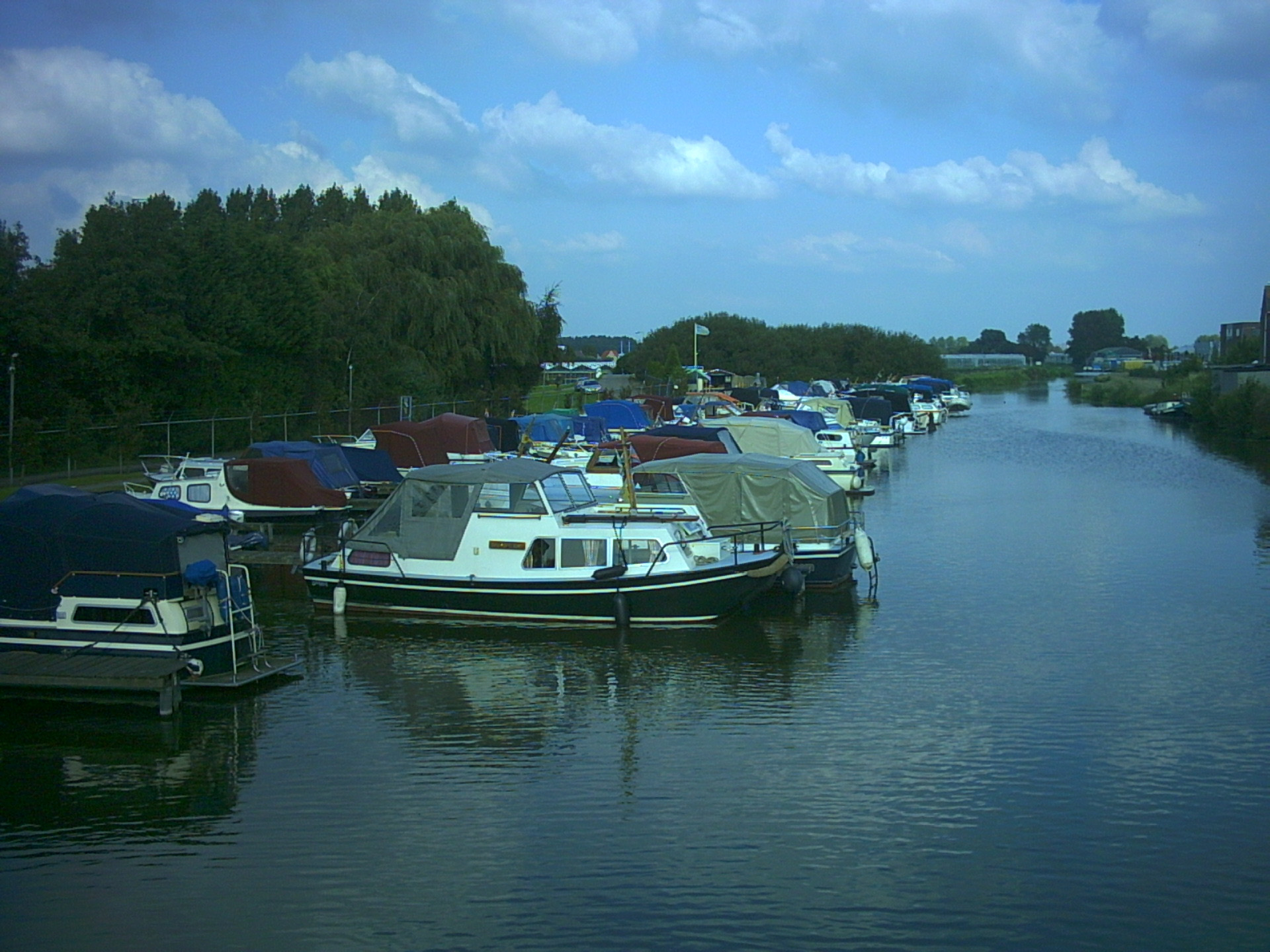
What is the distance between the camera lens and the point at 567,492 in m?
25.8

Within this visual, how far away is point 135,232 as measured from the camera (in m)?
48.9

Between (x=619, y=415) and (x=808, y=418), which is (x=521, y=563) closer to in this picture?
(x=619, y=415)

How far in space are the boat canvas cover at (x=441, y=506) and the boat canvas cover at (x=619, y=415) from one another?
112ft

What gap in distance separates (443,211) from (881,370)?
86.5m

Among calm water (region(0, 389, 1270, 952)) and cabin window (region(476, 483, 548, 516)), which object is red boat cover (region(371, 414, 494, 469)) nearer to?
calm water (region(0, 389, 1270, 952))

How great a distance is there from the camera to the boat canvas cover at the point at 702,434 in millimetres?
42562

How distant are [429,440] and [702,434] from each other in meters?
9.46

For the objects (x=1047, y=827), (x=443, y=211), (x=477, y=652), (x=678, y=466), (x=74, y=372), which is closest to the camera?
(x=1047, y=827)

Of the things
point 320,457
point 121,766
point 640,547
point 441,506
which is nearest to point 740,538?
point 640,547

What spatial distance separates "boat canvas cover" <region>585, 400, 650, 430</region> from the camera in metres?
59.4

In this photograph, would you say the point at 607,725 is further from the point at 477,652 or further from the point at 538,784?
the point at 477,652

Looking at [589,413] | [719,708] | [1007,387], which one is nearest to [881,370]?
[1007,387]

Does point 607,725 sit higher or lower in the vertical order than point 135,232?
lower

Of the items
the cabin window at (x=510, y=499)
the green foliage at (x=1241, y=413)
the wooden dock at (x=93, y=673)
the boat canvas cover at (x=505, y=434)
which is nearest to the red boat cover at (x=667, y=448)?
the boat canvas cover at (x=505, y=434)
